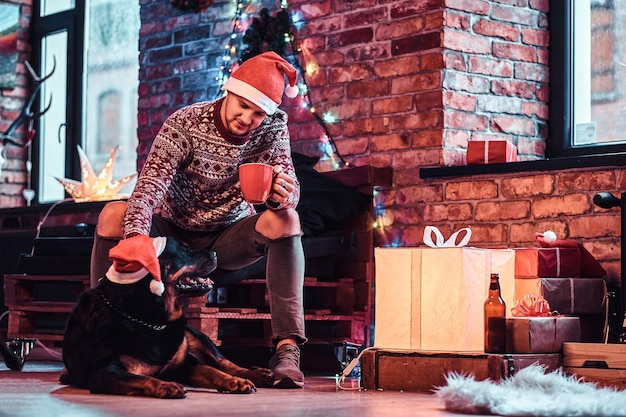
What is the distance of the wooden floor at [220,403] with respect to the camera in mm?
2625

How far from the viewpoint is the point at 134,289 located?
3156mm

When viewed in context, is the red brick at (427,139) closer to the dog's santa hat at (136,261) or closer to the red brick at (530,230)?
the red brick at (530,230)

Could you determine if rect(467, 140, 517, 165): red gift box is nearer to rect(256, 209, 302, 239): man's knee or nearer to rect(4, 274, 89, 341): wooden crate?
rect(256, 209, 302, 239): man's knee

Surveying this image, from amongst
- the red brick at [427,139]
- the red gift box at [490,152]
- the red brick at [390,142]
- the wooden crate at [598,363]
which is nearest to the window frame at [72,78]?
the red brick at [390,142]

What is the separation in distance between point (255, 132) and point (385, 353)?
844mm

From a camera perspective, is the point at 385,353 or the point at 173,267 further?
the point at 385,353

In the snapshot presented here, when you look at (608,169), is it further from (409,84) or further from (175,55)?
(175,55)

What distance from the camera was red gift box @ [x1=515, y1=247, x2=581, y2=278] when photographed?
3.77m

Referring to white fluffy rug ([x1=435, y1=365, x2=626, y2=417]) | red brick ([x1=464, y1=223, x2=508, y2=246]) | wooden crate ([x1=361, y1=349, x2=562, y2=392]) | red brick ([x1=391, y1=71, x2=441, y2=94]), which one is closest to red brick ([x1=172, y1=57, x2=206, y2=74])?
red brick ([x1=391, y1=71, x2=441, y2=94])

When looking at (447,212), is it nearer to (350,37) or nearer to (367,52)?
(367,52)

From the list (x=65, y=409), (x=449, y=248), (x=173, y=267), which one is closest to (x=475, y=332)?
(x=449, y=248)

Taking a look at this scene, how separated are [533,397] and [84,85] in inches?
172

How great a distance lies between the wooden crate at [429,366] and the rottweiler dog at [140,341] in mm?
425

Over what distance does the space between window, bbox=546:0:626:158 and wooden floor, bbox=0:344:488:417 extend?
5.01ft
